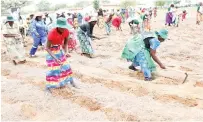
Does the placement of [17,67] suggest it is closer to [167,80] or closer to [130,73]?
[130,73]

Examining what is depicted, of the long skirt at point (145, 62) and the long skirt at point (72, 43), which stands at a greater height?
the long skirt at point (145, 62)

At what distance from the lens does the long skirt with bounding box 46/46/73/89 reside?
5.86 meters

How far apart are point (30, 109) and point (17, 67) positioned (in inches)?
153

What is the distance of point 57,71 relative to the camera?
233 inches

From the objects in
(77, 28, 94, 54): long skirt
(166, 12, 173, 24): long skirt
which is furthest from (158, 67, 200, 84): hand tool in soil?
(166, 12, 173, 24): long skirt

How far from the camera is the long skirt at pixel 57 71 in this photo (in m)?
5.86

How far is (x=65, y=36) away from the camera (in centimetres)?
590

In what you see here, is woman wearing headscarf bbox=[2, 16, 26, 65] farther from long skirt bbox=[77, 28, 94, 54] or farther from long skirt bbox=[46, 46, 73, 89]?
long skirt bbox=[46, 46, 73, 89]

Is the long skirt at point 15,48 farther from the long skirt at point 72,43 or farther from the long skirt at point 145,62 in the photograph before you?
the long skirt at point 145,62

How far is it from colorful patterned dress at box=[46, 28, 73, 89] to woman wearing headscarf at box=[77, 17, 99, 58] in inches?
138

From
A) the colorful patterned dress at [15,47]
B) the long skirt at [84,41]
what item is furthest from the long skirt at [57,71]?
the long skirt at [84,41]

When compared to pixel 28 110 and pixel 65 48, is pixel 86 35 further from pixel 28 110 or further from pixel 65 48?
pixel 28 110

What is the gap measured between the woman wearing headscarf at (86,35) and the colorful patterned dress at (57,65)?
11.5 ft

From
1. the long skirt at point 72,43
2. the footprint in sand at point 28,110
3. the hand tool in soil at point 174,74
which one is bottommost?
the long skirt at point 72,43
